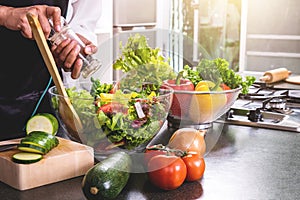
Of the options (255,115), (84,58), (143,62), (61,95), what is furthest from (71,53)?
(255,115)

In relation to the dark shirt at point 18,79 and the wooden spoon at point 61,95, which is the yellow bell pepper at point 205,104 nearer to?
the wooden spoon at point 61,95

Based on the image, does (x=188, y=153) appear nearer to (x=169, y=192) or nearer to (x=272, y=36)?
(x=169, y=192)

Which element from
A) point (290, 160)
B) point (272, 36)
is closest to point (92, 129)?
point (290, 160)

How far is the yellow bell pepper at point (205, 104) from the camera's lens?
1429 millimetres

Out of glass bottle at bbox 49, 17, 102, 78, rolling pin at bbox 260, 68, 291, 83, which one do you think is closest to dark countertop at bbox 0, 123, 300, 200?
glass bottle at bbox 49, 17, 102, 78

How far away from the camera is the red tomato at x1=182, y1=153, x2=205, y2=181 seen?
105 centimetres

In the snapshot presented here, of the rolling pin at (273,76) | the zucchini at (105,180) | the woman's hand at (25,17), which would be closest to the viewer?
the zucchini at (105,180)

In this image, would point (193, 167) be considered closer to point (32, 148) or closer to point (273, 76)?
point (32, 148)

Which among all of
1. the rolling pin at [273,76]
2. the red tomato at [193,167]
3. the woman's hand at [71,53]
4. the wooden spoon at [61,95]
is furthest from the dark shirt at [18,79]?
the rolling pin at [273,76]

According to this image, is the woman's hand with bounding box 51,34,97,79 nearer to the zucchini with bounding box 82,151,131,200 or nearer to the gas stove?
the zucchini with bounding box 82,151,131,200

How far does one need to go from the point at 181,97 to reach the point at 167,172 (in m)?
0.47

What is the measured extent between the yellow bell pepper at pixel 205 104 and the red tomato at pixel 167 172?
425 mm

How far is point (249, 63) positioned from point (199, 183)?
11.2 ft

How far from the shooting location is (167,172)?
1.00 m
